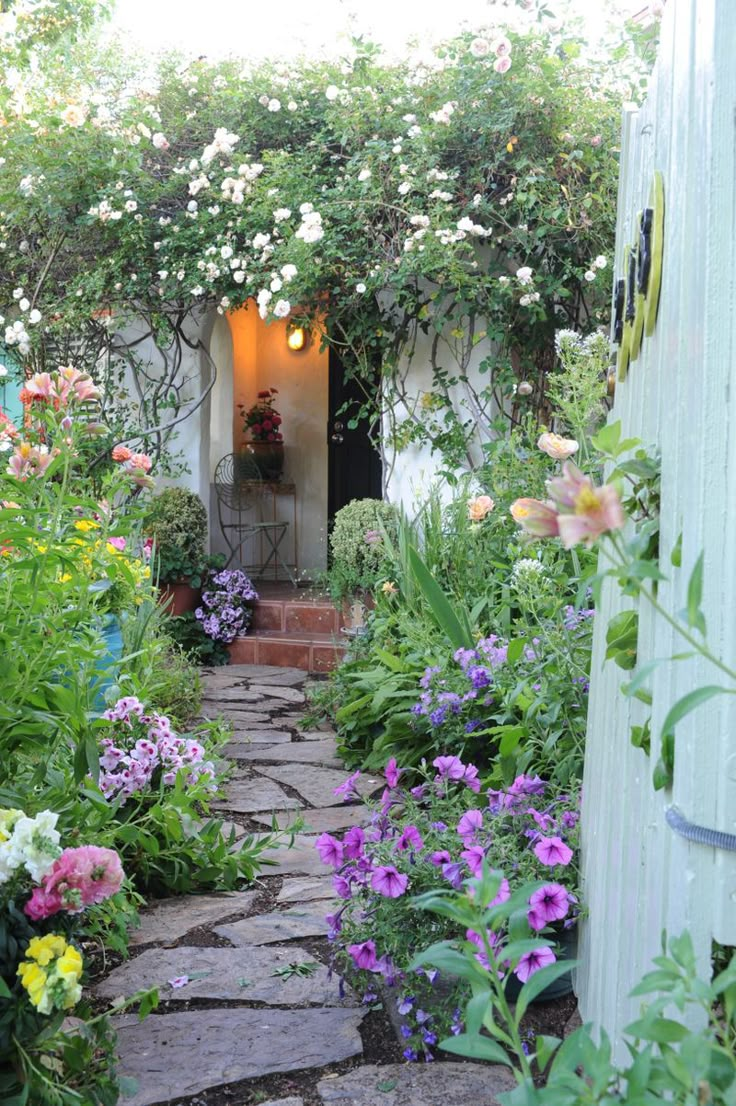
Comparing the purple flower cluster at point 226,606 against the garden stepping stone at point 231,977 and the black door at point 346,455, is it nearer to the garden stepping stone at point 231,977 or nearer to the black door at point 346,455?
the black door at point 346,455

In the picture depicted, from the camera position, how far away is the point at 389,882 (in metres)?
2.19

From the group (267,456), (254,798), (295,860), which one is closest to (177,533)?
(267,456)

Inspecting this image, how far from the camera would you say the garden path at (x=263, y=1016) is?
199cm

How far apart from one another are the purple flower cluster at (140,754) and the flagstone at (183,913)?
0.33 metres

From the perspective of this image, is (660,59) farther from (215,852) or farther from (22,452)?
(215,852)

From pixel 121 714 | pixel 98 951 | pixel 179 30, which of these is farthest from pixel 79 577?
pixel 179 30

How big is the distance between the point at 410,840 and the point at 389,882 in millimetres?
138

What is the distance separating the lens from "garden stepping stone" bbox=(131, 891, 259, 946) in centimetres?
275

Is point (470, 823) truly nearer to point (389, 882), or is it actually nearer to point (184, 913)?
point (389, 882)

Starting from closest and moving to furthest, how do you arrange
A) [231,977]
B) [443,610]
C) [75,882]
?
1. [75,882]
2. [231,977]
3. [443,610]

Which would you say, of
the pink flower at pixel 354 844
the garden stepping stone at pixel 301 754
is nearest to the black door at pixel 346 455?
the garden stepping stone at pixel 301 754

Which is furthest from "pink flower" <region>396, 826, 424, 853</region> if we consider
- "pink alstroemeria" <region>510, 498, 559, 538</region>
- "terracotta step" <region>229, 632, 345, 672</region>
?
"terracotta step" <region>229, 632, 345, 672</region>

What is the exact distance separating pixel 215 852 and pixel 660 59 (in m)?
2.35

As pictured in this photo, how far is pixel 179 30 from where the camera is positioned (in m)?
8.51
